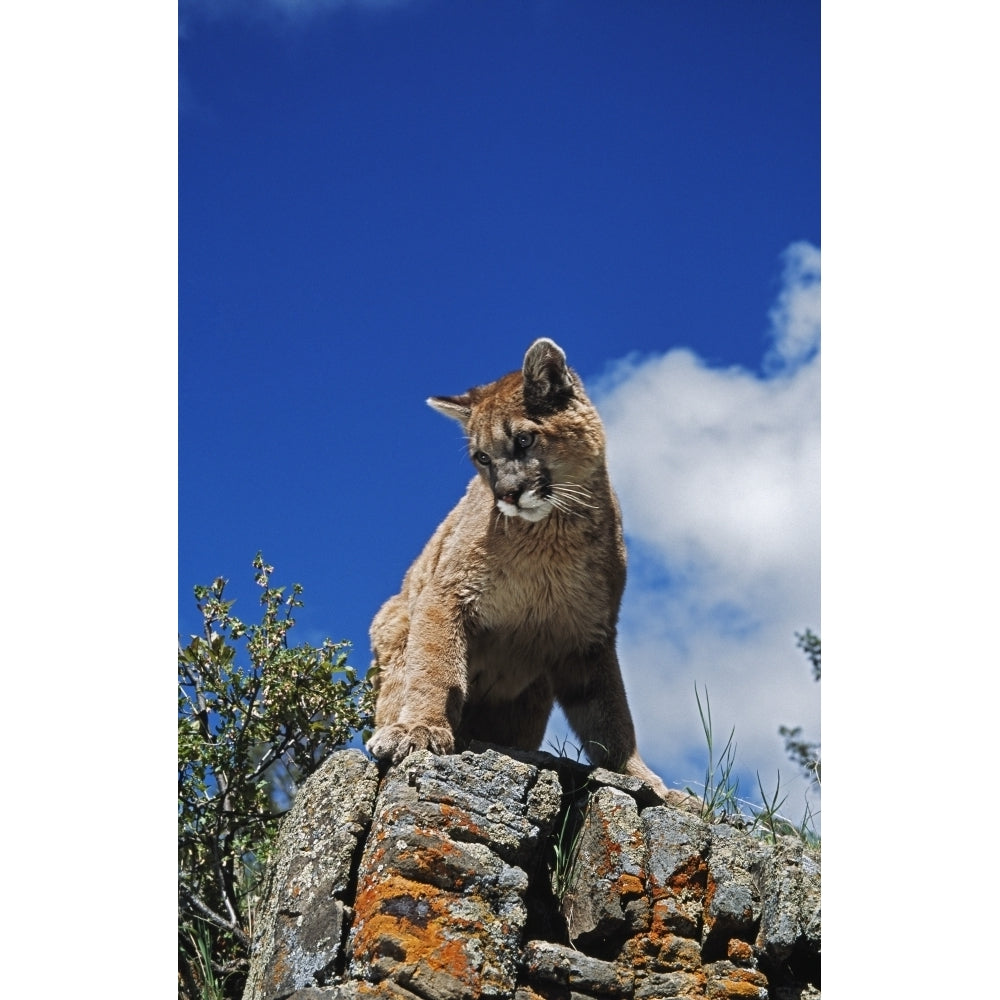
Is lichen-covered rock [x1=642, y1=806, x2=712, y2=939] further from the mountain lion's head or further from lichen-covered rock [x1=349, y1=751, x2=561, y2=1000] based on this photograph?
the mountain lion's head

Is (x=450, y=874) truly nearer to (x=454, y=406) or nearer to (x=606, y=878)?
(x=606, y=878)

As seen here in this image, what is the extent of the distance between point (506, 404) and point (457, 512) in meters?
0.59

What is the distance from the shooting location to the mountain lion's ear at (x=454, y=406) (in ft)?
15.1

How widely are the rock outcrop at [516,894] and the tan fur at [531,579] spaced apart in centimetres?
44

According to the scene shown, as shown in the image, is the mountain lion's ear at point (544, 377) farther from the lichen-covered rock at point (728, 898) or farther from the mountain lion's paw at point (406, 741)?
the lichen-covered rock at point (728, 898)

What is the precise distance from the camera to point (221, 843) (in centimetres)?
486

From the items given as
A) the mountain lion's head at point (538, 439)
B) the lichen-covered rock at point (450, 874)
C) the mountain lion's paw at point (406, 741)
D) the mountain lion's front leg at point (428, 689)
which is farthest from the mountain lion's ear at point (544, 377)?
the lichen-covered rock at point (450, 874)

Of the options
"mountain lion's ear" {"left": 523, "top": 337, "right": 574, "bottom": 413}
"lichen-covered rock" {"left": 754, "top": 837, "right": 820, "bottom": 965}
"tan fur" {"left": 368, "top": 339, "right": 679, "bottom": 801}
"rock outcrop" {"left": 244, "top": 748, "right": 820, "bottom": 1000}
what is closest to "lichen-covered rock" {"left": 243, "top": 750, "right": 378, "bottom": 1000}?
"rock outcrop" {"left": 244, "top": 748, "right": 820, "bottom": 1000}

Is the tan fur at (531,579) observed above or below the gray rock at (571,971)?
above
